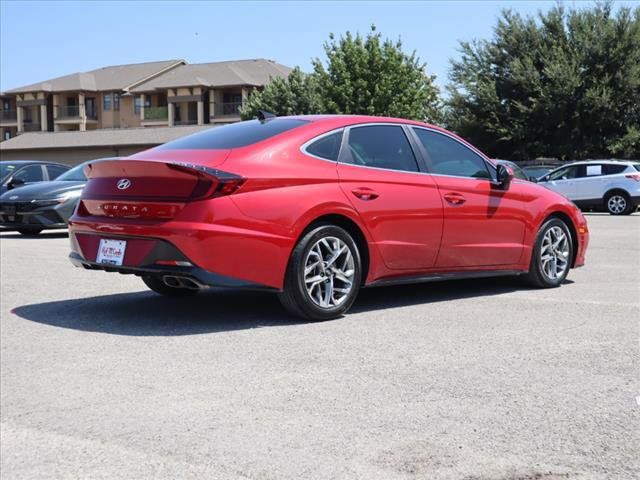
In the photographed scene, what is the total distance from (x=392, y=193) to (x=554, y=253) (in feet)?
7.66

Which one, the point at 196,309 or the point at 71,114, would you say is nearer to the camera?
the point at 196,309

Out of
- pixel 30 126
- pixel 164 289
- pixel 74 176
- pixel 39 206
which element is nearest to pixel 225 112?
pixel 30 126

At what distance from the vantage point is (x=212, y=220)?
5785 mm

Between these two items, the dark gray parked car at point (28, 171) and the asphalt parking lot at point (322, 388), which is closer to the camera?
the asphalt parking lot at point (322, 388)

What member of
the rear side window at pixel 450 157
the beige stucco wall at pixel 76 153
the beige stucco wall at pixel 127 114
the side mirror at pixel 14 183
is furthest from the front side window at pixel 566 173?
the beige stucco wall at pixel 127 114

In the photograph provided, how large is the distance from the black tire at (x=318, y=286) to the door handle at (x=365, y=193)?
1.01 feet

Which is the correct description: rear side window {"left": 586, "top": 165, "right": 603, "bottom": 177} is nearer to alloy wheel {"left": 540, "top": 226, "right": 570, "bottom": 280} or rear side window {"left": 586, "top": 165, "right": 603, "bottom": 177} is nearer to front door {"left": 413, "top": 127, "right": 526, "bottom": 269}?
alloy wheel {"left": 540, "top": 226, "right": 570, "bottom": 280}

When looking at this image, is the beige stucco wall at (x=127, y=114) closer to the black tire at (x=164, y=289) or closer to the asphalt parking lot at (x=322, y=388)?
the black tire at (x=164, y=289)

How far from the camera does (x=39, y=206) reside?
1457 centimetres

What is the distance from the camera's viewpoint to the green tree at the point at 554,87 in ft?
124

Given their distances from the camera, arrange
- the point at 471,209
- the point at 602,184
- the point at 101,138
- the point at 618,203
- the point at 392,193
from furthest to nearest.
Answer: the point at 101,138 < the point at 602,184 < the point at 618,203 < the point at 471,209 < the point at 392,193

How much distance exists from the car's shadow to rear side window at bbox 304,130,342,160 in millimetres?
1286

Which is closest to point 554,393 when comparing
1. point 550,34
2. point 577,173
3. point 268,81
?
point 577,173

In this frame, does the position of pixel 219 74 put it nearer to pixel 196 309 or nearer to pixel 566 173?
pixel 566 173
